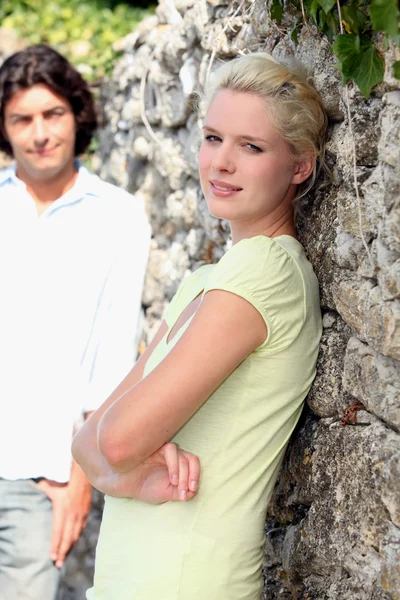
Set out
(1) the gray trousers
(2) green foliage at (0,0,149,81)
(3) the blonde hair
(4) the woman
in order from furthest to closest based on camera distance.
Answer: (2) green foliage at (0,0,149,81)
(1) the gray trousers
(3) the blonde hair
(4) the woman

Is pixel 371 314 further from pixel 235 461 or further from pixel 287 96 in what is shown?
pixel 287 96

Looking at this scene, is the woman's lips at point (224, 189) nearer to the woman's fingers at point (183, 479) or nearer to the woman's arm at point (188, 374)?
the woman's arm at point (188, 374)

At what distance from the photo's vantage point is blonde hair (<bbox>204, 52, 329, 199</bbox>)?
182cm

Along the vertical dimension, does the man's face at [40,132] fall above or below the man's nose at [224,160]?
above

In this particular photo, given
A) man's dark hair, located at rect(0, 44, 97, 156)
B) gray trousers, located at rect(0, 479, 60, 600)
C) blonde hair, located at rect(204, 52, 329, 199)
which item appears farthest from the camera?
man's dark hair, located at rect(0, 44, 97, 156)

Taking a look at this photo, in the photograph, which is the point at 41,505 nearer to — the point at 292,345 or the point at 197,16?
the point at 292,345

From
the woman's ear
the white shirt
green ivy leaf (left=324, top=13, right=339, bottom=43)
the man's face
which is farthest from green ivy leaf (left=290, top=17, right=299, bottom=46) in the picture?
the man's face

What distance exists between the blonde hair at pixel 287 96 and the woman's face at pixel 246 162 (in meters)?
0.02

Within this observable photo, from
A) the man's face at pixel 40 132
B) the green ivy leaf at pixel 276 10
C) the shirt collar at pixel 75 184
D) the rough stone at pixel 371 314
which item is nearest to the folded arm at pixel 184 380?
the rough stone at pixel 371 314

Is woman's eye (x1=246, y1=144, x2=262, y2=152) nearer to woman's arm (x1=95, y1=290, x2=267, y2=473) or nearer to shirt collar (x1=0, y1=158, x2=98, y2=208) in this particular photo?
woman's arm (x1=95, y1=290, x2=267, y2=473)

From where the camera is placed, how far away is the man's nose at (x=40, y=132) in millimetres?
3082

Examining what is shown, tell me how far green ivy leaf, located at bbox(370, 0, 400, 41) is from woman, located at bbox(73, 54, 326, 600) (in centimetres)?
53

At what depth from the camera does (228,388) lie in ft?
5.68

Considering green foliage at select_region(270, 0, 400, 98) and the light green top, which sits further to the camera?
the light green top
